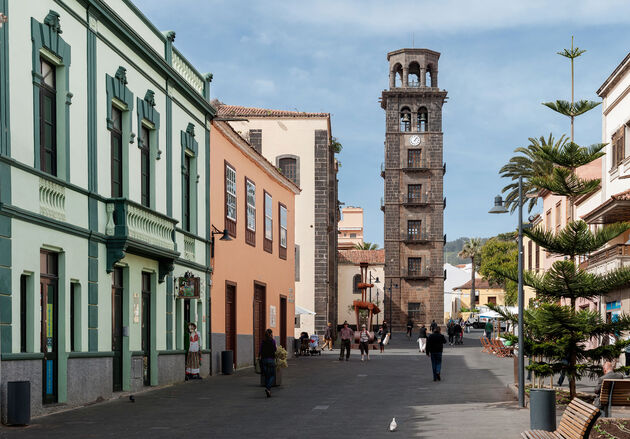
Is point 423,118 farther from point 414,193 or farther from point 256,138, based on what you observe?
point 256,138

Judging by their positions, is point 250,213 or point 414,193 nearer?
point 250,213

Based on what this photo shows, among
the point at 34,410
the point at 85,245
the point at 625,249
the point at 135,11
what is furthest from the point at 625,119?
the point at 34,410

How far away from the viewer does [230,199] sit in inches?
1310

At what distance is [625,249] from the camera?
36.1 metres

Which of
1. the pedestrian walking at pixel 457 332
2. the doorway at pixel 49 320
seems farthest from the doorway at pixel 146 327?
the pedestrian walking at pixel 457 332

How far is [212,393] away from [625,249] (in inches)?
789

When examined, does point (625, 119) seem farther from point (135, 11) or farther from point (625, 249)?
point (135, 11)

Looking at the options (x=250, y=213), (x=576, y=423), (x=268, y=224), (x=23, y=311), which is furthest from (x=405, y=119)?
(x=576, y=423)

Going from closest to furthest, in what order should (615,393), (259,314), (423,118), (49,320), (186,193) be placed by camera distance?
(615,393) → (49,320) → (186,193) → (259,314) → (423,118)

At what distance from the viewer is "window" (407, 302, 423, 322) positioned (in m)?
92.3

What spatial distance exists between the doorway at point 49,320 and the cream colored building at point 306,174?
3714 centimetres

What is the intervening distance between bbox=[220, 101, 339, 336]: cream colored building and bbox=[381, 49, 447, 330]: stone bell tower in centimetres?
3399

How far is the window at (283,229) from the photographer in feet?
138

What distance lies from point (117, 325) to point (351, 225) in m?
128
